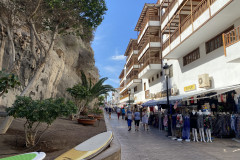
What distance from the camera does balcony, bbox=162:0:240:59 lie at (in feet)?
31.8

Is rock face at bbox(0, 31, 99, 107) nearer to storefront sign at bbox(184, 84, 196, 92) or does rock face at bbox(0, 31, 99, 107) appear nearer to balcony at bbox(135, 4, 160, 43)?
balcony at bbox(135, 4, 160, 43)

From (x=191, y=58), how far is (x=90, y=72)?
18836 mm

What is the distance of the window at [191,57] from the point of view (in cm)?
1473

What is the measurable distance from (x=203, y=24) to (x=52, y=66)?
15.1 m

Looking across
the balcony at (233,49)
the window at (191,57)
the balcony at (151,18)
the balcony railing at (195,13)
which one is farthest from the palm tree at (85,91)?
the balcony at (233,49)

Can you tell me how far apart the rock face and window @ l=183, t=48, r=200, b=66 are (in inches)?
430

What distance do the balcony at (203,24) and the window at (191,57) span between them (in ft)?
1.30

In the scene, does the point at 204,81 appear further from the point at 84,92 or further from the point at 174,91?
the point at 84,92

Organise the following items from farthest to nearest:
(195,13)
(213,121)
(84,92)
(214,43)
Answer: (84,92) → (214,43) → (195,13) → (213,121)

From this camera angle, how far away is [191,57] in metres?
15.7

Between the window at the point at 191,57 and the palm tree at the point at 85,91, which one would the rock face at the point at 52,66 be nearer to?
the palm tree at the point at 85,91

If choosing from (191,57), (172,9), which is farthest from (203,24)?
(172,9)

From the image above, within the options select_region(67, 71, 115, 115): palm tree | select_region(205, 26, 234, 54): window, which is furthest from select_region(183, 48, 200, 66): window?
select_region(67, 71, 115, 115): palm tree

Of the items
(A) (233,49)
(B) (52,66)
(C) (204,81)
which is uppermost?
(B) (52,66)
